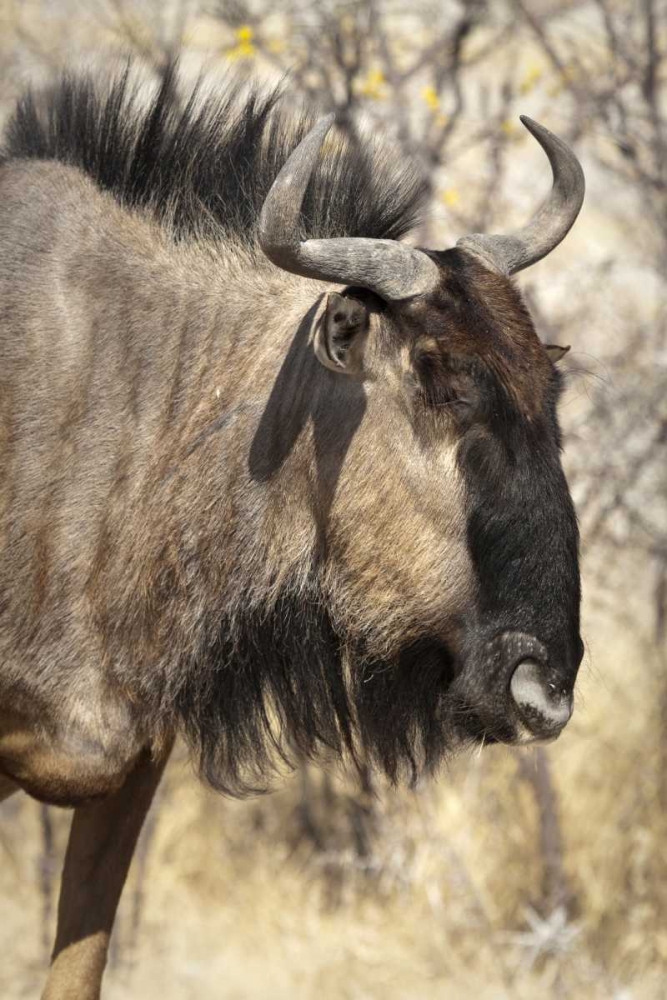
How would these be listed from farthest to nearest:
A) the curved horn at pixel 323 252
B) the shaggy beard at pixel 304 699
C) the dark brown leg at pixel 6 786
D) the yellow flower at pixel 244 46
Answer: the yellow flower at pixel 244 46 → the dark brown leg at pixel 6 786 → the shaggy beard at pixel 304 699 → the curved horn at pixel 323 252

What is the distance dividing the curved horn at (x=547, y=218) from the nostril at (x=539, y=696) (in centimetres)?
109

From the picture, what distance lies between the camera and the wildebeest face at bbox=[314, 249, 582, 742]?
3.02 metres

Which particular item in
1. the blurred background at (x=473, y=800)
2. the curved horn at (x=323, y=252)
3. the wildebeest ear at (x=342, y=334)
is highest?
the curved horn at (x=323, y=252)

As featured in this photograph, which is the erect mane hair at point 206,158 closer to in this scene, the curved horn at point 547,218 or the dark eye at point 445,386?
the curved horn at point 547,218

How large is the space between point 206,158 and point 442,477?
51.7 inches

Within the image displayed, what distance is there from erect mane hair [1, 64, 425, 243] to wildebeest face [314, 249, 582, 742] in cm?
44

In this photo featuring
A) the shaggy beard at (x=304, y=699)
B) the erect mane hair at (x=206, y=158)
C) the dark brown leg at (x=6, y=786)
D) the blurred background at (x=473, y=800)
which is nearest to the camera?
the shaggy beard at (x=304, y=699)

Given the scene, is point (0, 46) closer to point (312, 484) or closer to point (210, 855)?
point (210, 855)

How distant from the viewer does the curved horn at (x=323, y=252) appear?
296 centimetres

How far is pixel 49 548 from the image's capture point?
3.41 meters

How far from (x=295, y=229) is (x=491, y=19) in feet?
13.6

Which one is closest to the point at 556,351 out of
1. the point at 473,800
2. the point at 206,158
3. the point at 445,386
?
the point at 445,386

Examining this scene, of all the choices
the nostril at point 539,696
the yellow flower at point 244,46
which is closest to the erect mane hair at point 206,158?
the nostril at point 539,696

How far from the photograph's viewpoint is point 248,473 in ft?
11.0
